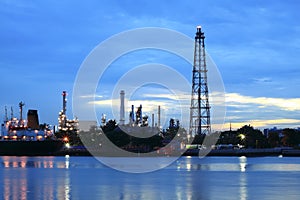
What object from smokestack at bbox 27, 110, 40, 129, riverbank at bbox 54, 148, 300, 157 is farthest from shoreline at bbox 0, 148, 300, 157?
smokestack at bbox 27, 110, 40, 129

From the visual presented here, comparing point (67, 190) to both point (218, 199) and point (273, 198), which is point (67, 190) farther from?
point (273, 198)

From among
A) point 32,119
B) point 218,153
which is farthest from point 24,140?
point 218,153

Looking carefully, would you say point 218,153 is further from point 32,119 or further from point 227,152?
point 32,119

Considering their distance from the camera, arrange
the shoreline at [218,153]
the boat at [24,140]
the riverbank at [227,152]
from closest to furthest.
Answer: the boat at [24,140] < the shoreline at [218,153] < the riverbank at [227,152]

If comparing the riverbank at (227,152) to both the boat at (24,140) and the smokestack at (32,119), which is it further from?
the smokestack at (32,119)

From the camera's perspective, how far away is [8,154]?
175m

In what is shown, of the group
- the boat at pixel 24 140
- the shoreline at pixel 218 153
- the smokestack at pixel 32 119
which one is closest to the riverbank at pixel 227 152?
the shoreline at pixel 218 153

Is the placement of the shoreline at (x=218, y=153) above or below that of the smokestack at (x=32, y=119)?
below

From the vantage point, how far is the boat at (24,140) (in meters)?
168

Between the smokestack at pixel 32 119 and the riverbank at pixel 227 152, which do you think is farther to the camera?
the smokestack at pixel 32 119

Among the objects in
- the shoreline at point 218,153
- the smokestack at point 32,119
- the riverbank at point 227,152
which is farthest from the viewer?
the smokestack at point 32,119

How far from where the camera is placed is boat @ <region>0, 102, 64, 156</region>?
168m

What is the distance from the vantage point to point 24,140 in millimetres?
166125

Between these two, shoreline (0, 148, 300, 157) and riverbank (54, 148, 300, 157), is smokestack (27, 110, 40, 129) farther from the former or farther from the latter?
riverbank (54, 148, 300, 157)
